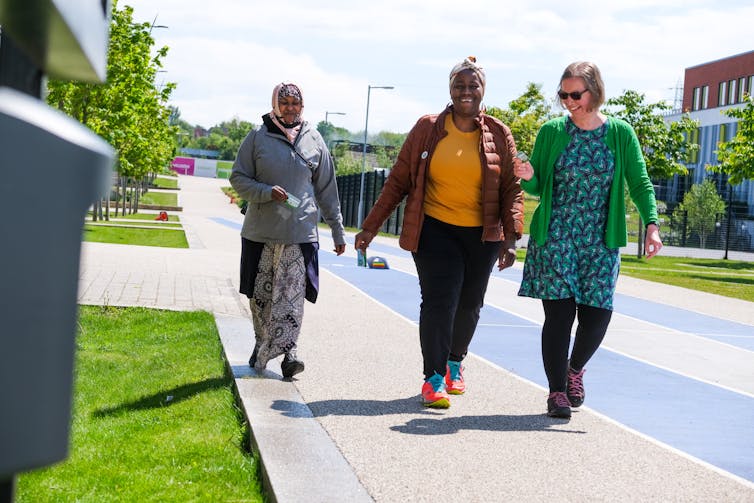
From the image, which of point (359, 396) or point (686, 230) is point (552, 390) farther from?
point (686, 230)

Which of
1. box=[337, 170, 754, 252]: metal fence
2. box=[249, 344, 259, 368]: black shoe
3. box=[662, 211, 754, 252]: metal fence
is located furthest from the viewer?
box=[662, 211, 754, 252]: metal fence

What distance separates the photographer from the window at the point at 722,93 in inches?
3334

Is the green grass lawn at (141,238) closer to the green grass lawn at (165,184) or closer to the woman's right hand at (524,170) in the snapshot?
the woman's right hand at (524,170)

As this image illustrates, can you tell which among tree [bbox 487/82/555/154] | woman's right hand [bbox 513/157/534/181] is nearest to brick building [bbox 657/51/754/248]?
tree [bbox 487/82/555/154]

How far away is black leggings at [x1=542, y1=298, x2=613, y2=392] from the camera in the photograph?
6.43 meters

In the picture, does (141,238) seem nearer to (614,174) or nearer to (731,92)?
(614,174)

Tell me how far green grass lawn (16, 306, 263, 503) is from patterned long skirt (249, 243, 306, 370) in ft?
1.27

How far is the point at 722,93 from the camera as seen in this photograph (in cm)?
8531

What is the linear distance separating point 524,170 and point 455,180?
46cm

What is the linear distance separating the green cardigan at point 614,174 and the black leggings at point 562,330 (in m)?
0.39

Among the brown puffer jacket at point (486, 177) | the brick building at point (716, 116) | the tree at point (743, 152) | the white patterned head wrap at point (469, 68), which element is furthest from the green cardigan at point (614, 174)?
the brick building at point (716, 116)

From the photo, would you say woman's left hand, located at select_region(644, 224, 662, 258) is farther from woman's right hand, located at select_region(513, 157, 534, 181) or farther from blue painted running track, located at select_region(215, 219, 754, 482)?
blue painted running track, located at select_region(215, 219, 754, 482)

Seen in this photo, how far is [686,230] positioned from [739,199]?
1015 cm

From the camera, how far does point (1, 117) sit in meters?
0.73
